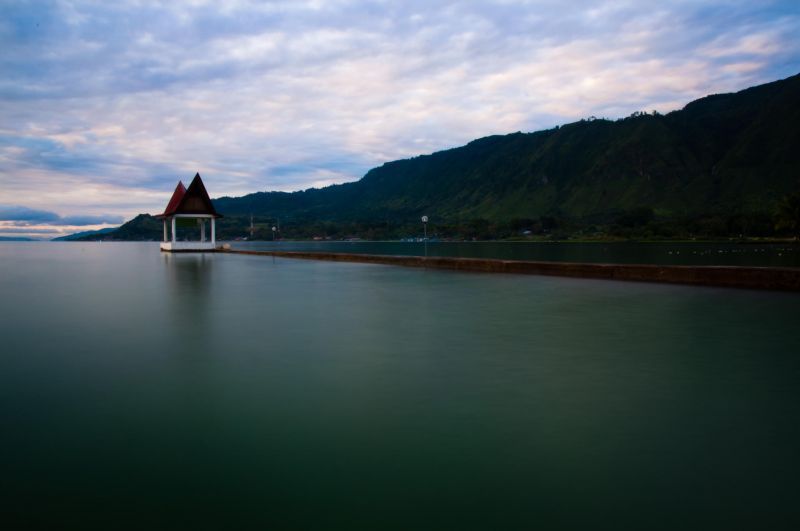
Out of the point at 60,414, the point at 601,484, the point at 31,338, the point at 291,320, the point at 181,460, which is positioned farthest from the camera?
the point at 291,320

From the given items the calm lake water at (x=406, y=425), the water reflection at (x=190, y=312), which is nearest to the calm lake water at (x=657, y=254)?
the water reflection at (x=190, y=312)

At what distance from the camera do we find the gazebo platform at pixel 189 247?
6900 cm

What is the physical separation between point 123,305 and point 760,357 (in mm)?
16855

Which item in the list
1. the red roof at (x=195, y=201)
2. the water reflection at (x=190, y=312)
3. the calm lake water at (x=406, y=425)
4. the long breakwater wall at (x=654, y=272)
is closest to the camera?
the calm lake water at (x=406, y=425)

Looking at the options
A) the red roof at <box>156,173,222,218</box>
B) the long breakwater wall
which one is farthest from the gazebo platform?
the long breakwater wall

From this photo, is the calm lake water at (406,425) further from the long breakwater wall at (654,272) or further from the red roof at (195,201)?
the red roof at (195,201)

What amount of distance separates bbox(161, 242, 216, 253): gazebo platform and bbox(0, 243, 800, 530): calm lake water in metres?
58.5

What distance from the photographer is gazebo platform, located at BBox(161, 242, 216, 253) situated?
6900 cm

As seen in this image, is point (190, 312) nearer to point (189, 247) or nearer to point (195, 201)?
point (195, 201)

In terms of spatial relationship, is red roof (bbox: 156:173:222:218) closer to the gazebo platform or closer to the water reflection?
the gazebo platform

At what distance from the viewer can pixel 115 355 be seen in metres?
10.0

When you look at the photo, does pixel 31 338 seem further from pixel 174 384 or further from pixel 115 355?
pixel 174 384

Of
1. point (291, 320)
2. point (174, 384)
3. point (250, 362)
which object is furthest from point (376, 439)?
point (291, 320)

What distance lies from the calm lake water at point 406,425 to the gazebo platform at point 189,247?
5849 centimetres
